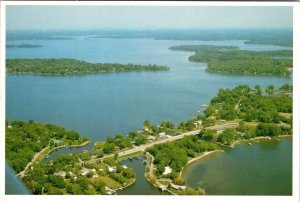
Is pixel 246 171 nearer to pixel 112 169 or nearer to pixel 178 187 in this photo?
pixel 178 187

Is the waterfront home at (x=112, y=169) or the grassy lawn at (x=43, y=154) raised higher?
the waterfront home at (x=112, y=169)

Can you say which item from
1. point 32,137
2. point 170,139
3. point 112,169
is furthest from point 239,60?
point 32,137

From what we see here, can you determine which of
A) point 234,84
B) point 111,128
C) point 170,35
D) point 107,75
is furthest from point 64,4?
point 234,84

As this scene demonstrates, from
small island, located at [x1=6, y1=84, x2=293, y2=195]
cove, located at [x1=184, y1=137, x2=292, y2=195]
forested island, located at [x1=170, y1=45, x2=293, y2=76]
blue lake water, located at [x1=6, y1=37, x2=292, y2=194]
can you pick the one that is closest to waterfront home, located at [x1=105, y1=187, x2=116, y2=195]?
small island, located at [x1=6, y1=84, x2=293, y2=195]

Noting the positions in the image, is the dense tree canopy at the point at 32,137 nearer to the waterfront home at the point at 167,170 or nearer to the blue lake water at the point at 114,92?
the blue lake water at the point at 114,92

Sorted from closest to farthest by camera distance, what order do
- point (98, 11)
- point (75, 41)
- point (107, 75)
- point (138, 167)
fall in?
1. point (98, 11)
2. point (138, 167)
3. point (75, 41)
4. point (107, 75)

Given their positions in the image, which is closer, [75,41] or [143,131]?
[75,41]

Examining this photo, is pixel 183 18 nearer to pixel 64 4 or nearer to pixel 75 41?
pixel 64 4

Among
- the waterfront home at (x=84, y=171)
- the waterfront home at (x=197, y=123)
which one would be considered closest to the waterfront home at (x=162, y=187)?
the waterfront home at (x=84, y=171)
